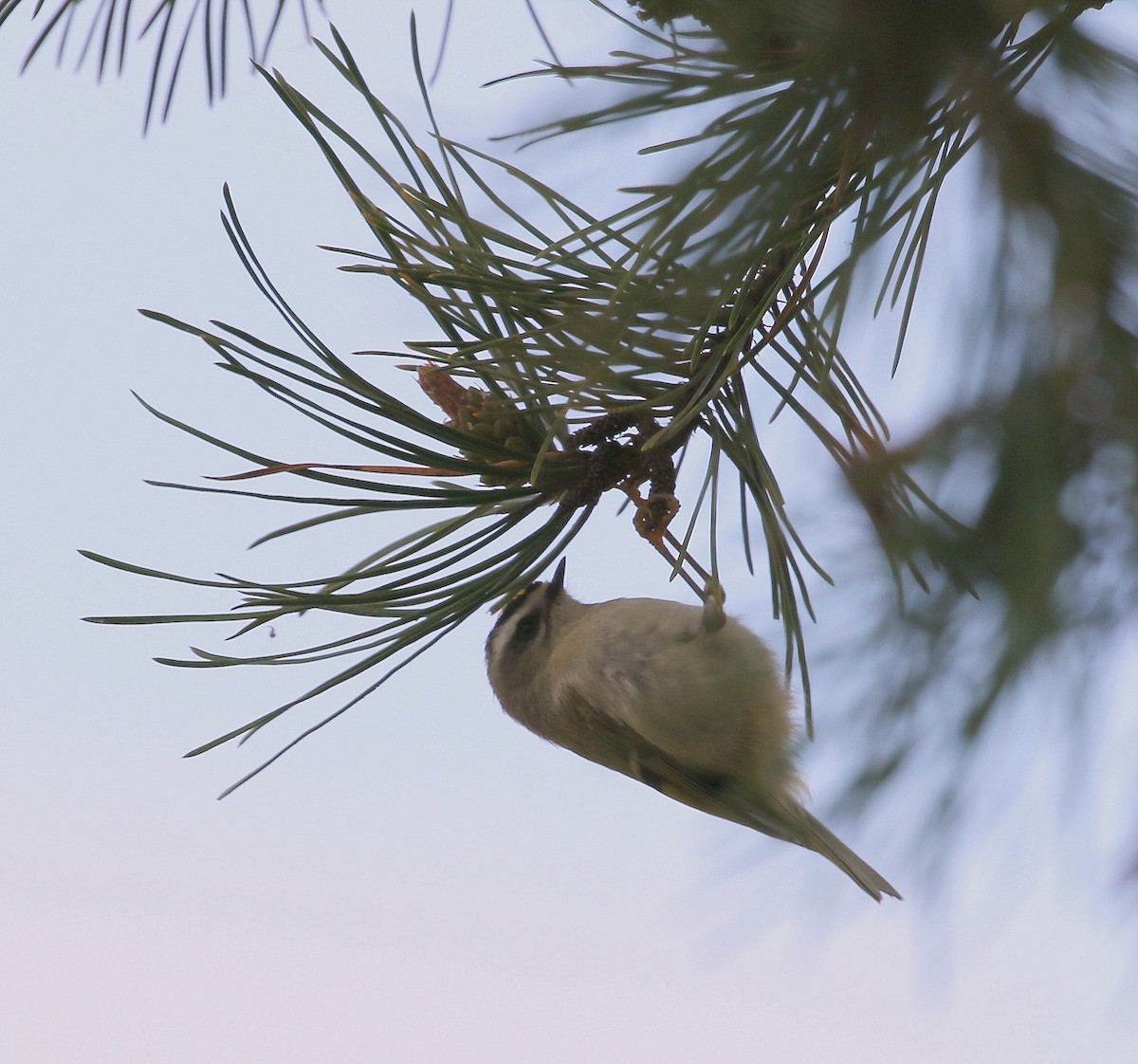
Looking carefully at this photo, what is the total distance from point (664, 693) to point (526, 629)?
0.39m

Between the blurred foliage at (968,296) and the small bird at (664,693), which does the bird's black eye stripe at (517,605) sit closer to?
the small bird at (664,693)

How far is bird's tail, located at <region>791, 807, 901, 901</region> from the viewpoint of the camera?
60 centimetres

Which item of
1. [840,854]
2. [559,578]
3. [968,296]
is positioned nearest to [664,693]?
[559,578]

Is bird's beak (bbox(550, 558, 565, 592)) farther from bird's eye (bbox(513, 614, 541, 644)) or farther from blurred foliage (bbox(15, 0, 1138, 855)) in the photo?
blurred foliage (bbox(15, 0, 1138, 855))

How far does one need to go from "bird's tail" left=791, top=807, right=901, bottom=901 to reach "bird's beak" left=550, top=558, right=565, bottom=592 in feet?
3.84

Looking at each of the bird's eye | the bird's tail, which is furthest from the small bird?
the bird's tail

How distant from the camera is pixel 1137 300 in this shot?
49cm

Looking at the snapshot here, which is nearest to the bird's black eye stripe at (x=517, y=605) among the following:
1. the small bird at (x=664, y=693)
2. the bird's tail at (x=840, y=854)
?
the small bird at (x=664, y=693)

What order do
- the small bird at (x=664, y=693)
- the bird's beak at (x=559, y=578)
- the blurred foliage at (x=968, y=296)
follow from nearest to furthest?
1. the blurred foliage at (x=968, y=296)
2. the small bird at (x=664, y=693)
3. the bird's beak at (x=559, y=578)

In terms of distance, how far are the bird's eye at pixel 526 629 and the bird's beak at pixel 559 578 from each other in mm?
76

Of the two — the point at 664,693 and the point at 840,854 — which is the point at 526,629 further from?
the point at 840,854

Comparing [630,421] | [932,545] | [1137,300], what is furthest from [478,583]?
[1137,300]

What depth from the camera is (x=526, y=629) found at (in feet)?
7.32

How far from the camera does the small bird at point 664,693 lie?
1903 millimetres
